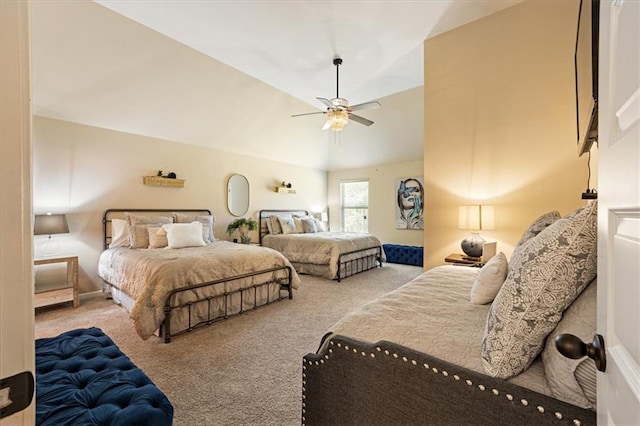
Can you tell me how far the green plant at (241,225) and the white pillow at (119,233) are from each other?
74.1 inches

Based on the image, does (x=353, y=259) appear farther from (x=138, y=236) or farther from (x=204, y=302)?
(x=138, y=236)

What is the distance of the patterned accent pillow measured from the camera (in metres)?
0.88

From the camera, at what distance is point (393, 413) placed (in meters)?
1.11

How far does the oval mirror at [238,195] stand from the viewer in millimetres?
5902

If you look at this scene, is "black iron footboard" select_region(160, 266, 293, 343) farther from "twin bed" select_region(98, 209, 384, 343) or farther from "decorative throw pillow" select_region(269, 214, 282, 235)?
"decorative throw pillow" select_region(269, 214, 282, 235)

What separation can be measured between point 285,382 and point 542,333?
1769 mm

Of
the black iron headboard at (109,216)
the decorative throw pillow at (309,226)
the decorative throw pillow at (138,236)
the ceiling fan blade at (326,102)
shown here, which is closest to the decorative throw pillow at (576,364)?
the ceiling fan blade at (326,102)

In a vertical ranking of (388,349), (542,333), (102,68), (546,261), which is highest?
→ (102,68)

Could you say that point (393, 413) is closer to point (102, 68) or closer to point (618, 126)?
point (618, 126)

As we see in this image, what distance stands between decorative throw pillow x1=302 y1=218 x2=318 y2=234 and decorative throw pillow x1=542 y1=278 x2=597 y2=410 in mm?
5806

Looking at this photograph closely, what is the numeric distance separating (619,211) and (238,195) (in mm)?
6018

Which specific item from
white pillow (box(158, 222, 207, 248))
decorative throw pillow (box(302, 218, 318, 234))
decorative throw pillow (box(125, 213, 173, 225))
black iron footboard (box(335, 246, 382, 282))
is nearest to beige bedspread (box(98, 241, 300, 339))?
white pillow (box(158, 222, 207, 248))

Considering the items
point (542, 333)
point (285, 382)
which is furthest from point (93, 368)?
point (542, 333)

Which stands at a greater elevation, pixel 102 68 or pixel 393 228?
pixel 102 68
